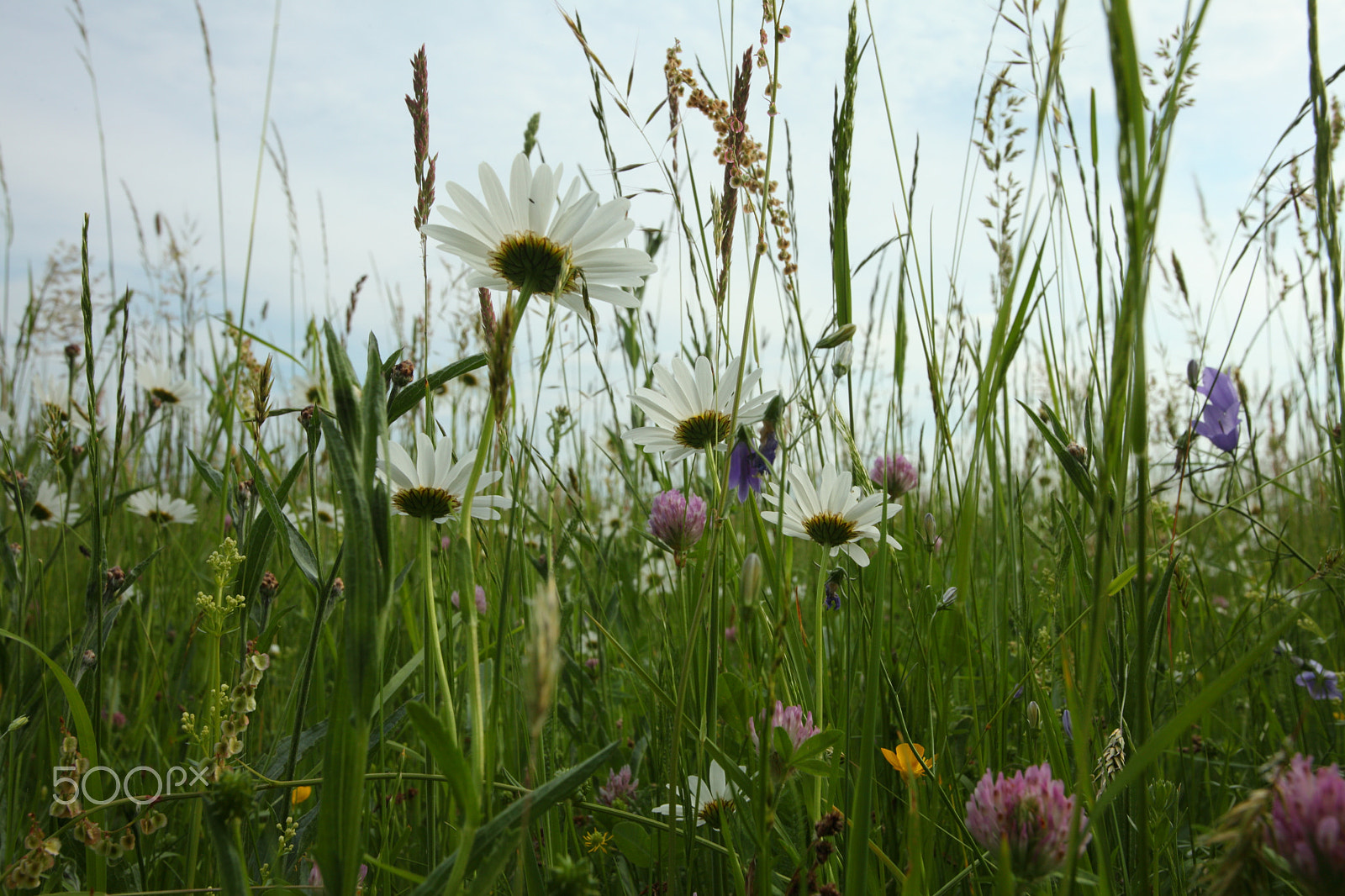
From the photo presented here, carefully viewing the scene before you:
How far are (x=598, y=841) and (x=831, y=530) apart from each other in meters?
0.51

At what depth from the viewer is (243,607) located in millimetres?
843

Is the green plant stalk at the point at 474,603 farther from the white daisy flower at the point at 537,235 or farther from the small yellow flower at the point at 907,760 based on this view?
the small yellow flower at the point at 907,760

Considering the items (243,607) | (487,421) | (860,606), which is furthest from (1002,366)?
(243,607)

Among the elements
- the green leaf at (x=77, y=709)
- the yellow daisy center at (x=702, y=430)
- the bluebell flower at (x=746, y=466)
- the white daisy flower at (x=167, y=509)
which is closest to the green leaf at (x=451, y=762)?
the green leaf at (x=77, y=709)

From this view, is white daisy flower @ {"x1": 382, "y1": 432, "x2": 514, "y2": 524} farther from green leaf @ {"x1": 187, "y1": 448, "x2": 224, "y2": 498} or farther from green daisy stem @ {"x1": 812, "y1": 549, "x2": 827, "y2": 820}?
green daisy stem @ {"x1": 812, "y1": 549, "x2": 827, "y2": 820}

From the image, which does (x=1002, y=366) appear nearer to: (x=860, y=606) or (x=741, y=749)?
(x=860, y=606)

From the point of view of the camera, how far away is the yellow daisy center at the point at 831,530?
1.00 metres

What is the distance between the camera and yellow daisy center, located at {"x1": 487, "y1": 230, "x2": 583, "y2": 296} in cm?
73

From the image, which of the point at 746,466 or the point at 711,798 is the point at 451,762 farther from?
the point at 746,466

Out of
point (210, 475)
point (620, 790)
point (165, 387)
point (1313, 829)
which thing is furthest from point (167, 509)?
point (1313, 829)

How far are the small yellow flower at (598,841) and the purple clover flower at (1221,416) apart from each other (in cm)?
128

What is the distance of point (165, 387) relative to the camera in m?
2.21

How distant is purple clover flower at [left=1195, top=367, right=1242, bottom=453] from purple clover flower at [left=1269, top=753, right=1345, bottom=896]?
1253 millimetres

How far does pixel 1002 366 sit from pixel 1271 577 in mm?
741
